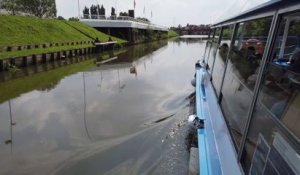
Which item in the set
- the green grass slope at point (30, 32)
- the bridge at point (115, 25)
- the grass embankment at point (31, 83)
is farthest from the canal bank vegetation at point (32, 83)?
the bridge at point (115, 25)

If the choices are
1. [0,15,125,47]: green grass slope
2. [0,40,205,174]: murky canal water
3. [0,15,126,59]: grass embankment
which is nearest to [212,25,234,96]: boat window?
[0,40,205,174]: murky canal water

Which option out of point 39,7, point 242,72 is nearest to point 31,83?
point 242,72

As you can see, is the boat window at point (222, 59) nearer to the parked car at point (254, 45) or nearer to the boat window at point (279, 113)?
the parked car at point (254, 45)

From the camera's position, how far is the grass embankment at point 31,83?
10688 millimetres

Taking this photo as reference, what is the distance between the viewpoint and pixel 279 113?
212cm

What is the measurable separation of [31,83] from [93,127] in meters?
6.40

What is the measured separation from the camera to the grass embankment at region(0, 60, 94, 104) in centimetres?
1069

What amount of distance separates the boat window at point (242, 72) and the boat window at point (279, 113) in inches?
11.8

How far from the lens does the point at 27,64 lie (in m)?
16.8

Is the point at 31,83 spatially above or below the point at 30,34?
below

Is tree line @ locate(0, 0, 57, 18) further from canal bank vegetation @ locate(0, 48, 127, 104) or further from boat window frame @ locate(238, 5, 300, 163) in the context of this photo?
boat window frame @ locate(238, 5, 300, 163)

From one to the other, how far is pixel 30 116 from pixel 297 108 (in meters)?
7.52

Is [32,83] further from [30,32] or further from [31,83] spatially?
[30,32]

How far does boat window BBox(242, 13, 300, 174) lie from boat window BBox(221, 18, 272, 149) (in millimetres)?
300
